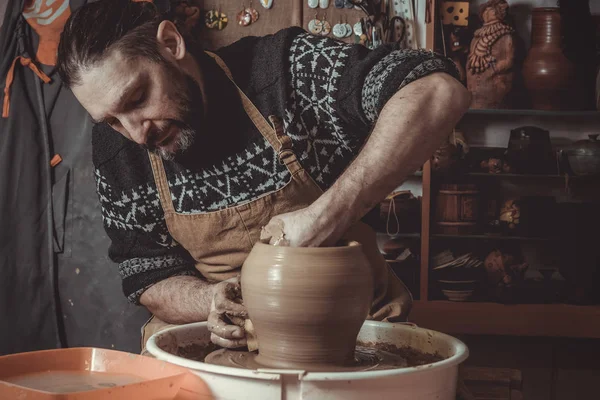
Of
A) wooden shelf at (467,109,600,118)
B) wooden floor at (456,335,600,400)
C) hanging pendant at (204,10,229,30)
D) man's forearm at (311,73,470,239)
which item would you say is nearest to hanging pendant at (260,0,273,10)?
hanging pendant at (204,10,229,30)

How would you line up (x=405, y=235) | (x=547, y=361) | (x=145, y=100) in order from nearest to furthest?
1. (x=145, y=100)
2. (x=405, y=235)
3. (x=547, y=361)

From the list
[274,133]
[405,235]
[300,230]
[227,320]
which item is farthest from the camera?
[405,235]

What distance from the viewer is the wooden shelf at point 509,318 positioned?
3.55 m

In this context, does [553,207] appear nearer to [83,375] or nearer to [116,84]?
[116,84]

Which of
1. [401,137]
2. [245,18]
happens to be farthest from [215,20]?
[401,137]

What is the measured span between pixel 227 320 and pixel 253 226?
1.38 feet

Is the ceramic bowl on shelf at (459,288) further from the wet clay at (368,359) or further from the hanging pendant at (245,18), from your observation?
the wet clay at (368,359)

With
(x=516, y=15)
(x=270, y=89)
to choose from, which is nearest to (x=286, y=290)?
(x=270, y=89)

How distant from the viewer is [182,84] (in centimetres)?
169

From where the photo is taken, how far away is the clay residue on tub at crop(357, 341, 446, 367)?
1391mm

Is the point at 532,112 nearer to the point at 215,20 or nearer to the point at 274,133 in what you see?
the point at 215,20

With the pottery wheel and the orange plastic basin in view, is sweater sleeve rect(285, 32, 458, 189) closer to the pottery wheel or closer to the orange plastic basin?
the pottery wheel

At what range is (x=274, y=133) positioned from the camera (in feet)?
5.75

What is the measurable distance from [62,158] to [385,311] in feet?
6.68
